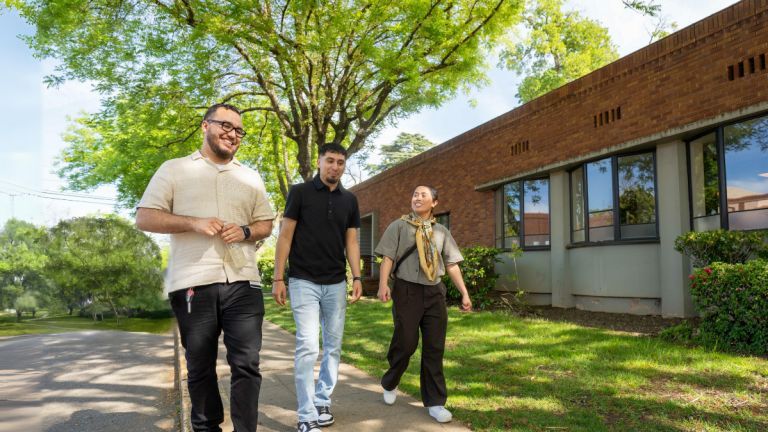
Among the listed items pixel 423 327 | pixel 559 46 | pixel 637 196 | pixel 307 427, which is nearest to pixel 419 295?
pixel 423 327

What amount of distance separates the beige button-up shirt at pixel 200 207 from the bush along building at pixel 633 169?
7.75 metres

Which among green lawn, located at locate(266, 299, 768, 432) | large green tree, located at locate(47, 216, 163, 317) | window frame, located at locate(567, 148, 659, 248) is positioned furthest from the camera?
large green tree, located at locate(47, 216, 163, 317)

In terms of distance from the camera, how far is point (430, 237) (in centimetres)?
429

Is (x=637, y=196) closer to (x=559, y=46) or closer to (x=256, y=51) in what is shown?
(x=256, y=51)

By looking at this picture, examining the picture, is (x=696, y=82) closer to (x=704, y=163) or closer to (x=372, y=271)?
(x=704, y=163)

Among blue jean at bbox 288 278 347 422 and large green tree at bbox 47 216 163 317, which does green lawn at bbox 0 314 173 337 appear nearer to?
large green tree at bbox 47 216 163 317

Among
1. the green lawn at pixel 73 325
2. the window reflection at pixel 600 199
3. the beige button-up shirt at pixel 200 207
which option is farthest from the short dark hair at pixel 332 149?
the green lawn at pixel 73 325

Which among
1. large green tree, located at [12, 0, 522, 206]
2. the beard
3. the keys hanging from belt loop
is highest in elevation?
large green tree, located at [12, 0, 522, 206]

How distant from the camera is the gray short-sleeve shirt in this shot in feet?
13.7

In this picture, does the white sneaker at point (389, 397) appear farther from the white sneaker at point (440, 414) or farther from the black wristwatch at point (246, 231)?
the black wristwatch at point (246, 231)

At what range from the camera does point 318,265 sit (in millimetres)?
3820

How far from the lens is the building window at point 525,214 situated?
12.4 meters

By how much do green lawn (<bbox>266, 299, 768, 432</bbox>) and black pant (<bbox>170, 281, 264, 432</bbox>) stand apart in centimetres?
172

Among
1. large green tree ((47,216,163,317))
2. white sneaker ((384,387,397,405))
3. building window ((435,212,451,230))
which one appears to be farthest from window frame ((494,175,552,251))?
large green tree ((47,216,163,317))
